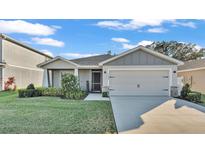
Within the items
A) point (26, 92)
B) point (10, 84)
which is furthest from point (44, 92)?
point (10, 84)

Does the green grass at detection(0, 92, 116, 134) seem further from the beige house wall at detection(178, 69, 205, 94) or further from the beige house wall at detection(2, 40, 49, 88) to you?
the beige house wall at detection(178, 69, 205, 94)

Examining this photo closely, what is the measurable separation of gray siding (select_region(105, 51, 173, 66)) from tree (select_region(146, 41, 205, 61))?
261 inches

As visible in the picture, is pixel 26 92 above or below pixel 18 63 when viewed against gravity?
below

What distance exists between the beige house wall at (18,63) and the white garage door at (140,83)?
579cm

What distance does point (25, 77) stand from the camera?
1342 centimetres

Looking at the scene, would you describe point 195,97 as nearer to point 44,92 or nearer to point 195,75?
point 195,75

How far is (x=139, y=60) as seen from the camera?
13.2 m

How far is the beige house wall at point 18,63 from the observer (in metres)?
13.2

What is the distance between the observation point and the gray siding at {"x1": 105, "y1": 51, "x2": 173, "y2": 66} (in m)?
13.2

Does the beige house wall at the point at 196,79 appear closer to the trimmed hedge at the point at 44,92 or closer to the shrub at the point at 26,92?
the trimmed hedge at the point at 44,92

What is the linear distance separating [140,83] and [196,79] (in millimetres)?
6068
